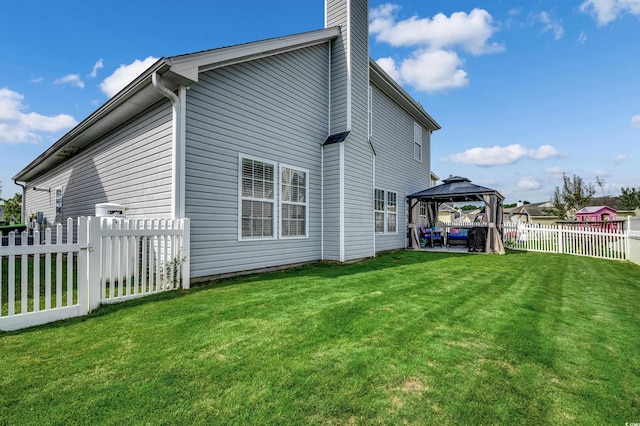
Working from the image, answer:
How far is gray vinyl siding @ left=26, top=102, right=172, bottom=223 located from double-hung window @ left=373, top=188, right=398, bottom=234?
6580 mm

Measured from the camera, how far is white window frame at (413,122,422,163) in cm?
1348

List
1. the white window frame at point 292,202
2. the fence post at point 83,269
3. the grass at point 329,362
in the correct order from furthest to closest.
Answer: the white window frame at point 292,202 < the fence post at point 83,269 < the grass at point 329,362

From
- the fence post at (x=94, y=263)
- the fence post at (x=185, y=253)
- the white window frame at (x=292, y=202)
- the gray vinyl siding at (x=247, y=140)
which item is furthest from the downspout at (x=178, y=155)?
the white window frame at (x=292, y=202)

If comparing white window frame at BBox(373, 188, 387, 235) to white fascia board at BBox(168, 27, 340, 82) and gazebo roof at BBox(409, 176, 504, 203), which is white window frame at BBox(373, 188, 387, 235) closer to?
gazebo roof at BBox(409, 176, 504, 203)

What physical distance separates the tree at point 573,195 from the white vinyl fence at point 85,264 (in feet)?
114

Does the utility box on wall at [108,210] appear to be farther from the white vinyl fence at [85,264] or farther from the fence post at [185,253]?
the fence post at [185,253]

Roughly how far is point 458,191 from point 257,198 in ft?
28.4

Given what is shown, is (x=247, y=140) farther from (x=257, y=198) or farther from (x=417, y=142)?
(x=417, y=142)

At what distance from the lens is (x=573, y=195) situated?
2698cm

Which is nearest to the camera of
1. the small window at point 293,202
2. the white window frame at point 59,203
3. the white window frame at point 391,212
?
the small window at point 293,202

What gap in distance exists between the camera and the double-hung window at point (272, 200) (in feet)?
20.2

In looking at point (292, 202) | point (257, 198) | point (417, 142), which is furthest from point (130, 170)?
point (417, 142)

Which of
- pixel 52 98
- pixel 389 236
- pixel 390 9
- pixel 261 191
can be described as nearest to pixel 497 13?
pixel 390 9

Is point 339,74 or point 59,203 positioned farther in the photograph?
point 59,203
